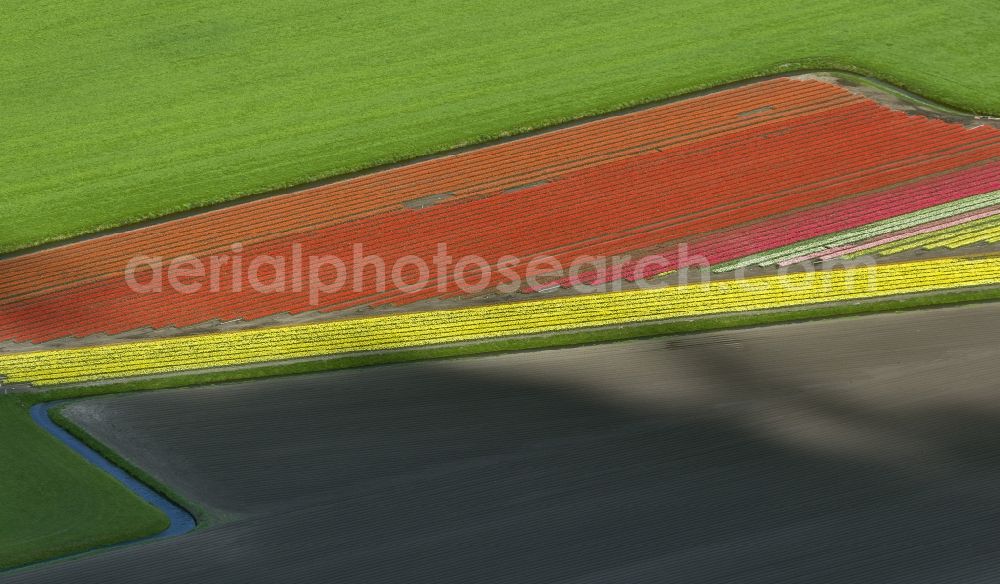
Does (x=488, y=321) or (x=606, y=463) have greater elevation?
(x=488, y=321)

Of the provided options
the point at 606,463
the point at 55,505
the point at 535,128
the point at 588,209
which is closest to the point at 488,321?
the point at 588,209

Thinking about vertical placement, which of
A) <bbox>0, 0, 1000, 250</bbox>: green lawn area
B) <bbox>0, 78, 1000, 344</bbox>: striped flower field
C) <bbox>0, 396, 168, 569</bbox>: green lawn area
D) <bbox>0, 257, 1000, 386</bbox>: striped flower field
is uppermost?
<bbox>0, 0, 1000, 250</bbox>: green lawn area

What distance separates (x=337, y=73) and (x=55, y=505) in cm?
3184

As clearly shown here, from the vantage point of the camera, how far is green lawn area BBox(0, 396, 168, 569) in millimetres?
39594

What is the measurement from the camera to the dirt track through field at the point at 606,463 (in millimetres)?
39000

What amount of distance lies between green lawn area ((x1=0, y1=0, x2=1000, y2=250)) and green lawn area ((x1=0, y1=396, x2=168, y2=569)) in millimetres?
15227

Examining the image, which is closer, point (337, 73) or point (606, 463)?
point (606, 463)

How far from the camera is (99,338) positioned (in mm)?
50688

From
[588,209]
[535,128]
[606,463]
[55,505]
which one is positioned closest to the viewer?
[55,505]

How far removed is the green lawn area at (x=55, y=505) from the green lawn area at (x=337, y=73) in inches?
599

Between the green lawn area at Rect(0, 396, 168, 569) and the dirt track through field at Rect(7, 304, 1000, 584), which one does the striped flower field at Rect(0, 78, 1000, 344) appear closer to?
the dirt track through field at Rect(7, 304, 1000, 584)

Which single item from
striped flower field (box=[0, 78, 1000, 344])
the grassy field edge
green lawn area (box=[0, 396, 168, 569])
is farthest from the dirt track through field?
the grassy field edge

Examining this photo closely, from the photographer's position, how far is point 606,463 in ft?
140

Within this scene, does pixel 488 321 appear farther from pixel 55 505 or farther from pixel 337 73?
pixel 337 73
